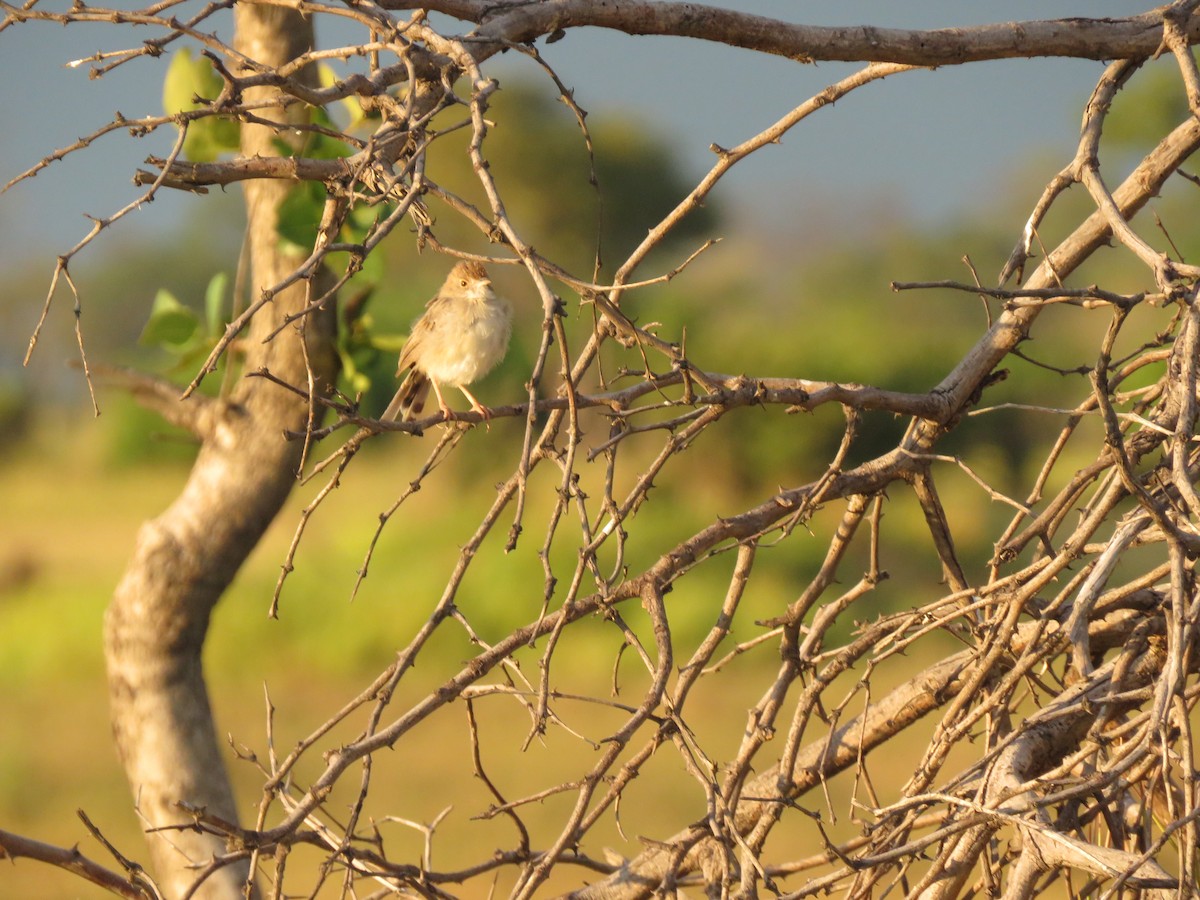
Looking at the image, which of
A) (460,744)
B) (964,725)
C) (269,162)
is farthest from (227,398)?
(460,744)

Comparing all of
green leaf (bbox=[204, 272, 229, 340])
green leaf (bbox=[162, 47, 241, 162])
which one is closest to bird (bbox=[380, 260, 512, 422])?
green leaf (bbox=[204, 272, 229, 340])

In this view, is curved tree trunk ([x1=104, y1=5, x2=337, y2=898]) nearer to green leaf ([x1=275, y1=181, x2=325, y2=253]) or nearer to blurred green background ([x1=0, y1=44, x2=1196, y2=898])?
green leaf ([x1=275, y1=181, x2=325, y2=253])

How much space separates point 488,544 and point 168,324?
6.86 meters

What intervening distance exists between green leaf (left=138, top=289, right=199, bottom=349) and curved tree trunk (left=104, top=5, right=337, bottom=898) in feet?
0.62

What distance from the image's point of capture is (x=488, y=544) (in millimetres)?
8711

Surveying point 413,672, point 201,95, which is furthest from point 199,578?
point 413,672

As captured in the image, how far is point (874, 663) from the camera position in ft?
4.91

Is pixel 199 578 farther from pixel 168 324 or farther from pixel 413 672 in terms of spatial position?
pixel 413 672

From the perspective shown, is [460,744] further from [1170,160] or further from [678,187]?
[678,187]

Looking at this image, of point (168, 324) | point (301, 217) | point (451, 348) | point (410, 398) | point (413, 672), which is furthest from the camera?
point (413, 672)

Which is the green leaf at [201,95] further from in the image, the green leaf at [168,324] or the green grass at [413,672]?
the green grass at [413,672]

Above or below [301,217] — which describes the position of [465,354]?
above

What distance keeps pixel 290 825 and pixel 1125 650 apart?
886mm

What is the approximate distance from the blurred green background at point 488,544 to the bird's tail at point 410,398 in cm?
28
